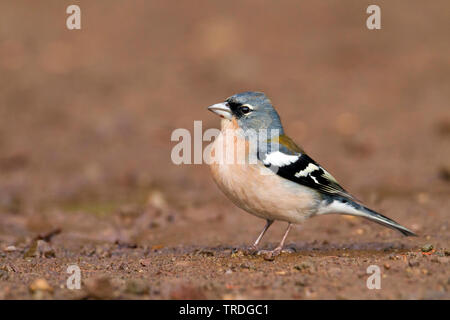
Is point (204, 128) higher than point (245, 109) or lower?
lower

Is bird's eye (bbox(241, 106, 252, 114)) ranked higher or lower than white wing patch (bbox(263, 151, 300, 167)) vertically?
higher

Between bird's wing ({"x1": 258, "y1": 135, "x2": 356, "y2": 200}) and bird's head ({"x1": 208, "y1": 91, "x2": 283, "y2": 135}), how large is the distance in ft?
0.82

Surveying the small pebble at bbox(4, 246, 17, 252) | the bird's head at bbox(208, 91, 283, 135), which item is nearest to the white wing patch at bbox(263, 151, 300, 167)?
the bird's head at bbox(208, 91, 283, 135)

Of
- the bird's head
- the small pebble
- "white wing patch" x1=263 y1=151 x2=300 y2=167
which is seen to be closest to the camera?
"white wing patch" x1=263 y1=151 x2=300 y2=167

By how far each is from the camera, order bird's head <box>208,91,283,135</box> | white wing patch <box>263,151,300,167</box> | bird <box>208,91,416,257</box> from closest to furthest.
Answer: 1. bird <box>208,91,416,257</box>
2. white wing patch <box>263,151,300,167</box>
3. bird's head <box>208,91,283,135</box>

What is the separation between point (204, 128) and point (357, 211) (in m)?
6.52

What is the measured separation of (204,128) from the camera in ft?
42.3

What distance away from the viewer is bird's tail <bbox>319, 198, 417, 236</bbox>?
668 centimetres

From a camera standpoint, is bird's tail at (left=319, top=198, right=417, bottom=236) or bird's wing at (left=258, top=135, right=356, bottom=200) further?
bird's tail at (left=319, top=198, right=417, bottom=236)

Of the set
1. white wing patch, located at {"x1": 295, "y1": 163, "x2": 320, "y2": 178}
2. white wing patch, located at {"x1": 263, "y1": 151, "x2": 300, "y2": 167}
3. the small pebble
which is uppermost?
white wing patch, located at {"x1": 263, "y1": 151, "x2": 300, "y2": 167}

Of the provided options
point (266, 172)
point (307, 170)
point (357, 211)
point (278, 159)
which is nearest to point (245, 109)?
point (278, 159)

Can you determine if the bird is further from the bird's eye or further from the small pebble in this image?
→ the small pebble

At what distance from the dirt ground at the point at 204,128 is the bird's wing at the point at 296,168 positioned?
0.71 metres

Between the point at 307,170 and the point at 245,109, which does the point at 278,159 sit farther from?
the point at 245,109
